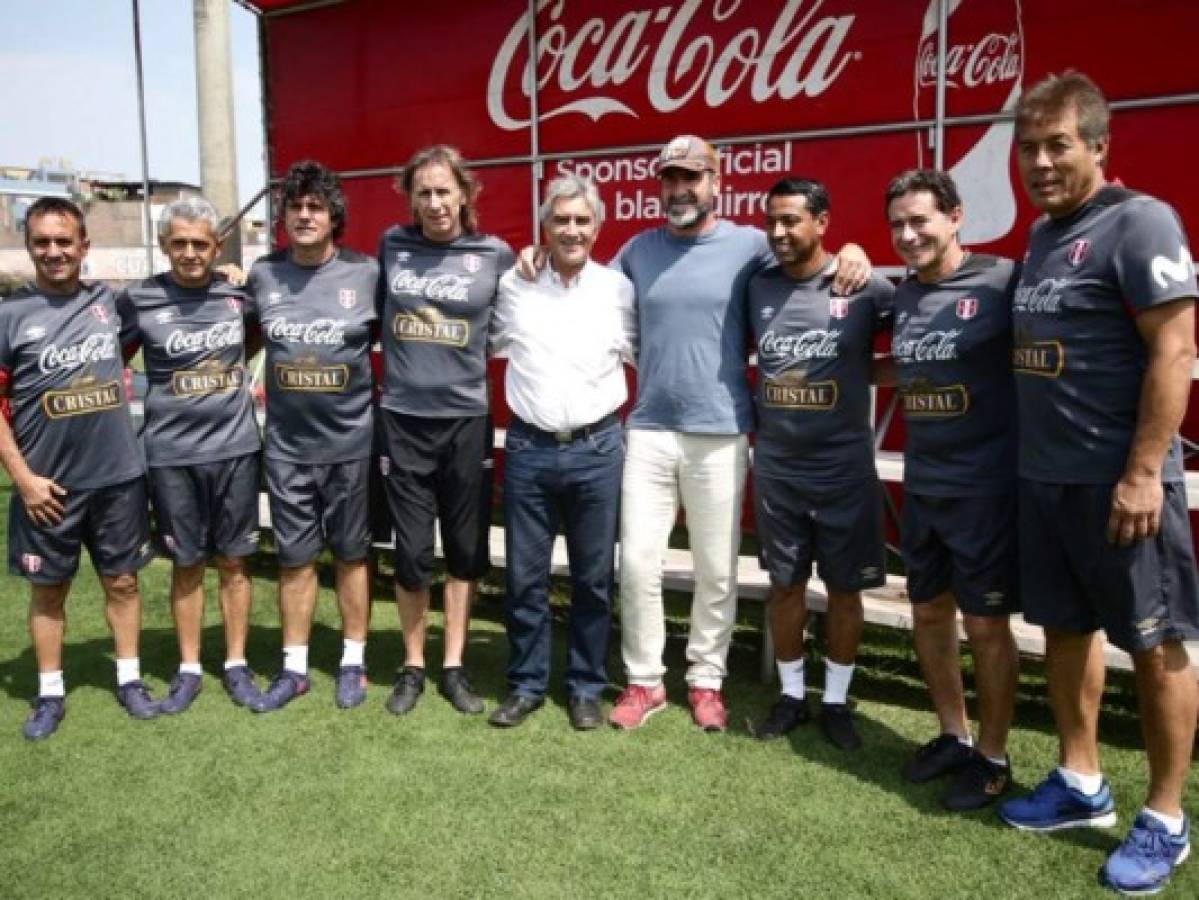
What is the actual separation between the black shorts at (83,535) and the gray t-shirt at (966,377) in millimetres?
2532

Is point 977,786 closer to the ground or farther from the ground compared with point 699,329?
closer to the ground

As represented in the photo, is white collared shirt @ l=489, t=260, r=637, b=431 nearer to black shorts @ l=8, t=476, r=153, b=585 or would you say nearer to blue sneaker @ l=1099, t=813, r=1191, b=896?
black shorts @ l=8, t=476, r=153, b=585

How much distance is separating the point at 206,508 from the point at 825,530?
208 cm

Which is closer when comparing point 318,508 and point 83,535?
point 83,535

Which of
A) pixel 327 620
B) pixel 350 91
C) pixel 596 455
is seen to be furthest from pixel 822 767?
pixel 350 91

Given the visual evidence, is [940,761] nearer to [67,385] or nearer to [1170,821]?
[1170,821]

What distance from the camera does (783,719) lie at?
3.24 metres

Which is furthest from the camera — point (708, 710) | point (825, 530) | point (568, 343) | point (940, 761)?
point (708, 710)

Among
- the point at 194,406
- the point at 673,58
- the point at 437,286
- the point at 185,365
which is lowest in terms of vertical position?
the point at 194,406

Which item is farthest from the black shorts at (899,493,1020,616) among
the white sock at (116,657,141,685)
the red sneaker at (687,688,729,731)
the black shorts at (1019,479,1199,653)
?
the white sock at (116,657,141,685)

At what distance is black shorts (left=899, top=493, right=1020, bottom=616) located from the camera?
266 centimetres

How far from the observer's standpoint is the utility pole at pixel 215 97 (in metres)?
10.5

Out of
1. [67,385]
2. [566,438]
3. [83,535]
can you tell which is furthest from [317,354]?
[83,535]

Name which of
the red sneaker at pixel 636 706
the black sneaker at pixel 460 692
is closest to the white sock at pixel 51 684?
the black sneaker at pixel 460 692
